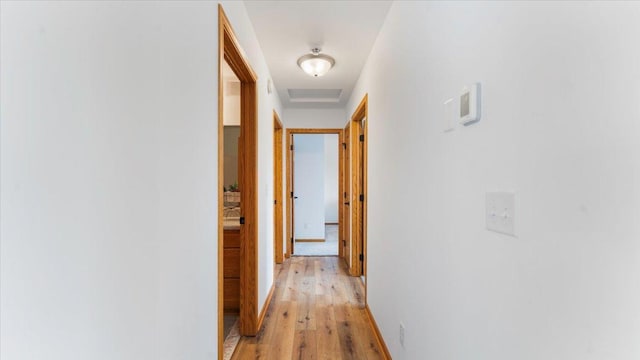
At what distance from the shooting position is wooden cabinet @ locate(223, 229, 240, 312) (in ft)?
9.29

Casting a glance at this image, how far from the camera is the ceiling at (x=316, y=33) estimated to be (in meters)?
2.20

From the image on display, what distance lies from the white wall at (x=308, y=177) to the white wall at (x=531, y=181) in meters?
4.58

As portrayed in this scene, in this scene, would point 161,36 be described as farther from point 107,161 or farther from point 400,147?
point 400,147

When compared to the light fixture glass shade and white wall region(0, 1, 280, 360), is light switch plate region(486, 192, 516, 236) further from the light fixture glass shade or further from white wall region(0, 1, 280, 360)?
the light fixture glass shade

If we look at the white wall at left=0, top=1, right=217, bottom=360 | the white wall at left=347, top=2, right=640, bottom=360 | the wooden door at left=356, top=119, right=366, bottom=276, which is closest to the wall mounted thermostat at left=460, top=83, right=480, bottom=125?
the white wall at left=347, top=2, right=640, bottom=360

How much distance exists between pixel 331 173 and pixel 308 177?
111 inches

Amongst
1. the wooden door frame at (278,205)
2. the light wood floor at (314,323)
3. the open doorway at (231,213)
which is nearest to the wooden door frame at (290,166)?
the wooden door frame at (278,205)

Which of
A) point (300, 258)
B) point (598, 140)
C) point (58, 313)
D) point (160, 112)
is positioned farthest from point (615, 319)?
point (300, 258)

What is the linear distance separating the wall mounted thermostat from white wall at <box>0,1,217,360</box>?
977mm

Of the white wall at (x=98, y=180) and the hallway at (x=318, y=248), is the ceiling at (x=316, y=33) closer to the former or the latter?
the white wall at (x=98, y=180)

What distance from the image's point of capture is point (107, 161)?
75 cm

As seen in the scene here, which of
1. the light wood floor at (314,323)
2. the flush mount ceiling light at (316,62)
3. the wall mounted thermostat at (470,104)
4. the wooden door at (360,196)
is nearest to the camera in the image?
the wall mounted thermostat at (470,104)

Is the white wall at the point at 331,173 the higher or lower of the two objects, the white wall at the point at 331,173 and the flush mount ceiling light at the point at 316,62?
the lower

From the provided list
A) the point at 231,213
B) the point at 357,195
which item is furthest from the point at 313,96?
the point at 231,213
